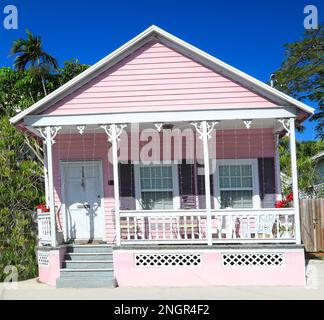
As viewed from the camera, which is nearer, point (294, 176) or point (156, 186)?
point (294, 176)

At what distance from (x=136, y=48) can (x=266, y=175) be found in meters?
4.73

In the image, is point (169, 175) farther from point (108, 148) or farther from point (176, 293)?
point (176, 293)

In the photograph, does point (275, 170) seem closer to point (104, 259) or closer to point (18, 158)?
point (104, 259)

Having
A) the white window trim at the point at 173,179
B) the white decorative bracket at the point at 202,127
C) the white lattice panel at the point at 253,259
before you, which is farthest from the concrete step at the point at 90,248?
the white decorative bracket at the point at 202,127

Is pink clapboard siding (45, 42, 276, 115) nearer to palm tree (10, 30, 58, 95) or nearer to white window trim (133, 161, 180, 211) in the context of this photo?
white window trim (133, 161, 180, 211)

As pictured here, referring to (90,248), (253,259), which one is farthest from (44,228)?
(253,259)

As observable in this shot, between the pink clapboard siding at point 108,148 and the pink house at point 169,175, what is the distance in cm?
→ 3

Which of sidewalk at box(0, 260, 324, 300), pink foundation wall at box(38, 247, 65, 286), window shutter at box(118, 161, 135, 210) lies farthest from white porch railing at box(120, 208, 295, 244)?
pink foundation wall at box(38, 247, 65, 286)

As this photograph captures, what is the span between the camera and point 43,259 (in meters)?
9.95

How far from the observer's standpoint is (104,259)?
9867 mm

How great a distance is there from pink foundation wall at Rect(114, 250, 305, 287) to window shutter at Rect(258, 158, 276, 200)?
8.37ft

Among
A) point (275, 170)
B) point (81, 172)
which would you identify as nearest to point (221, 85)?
point (275, 170)

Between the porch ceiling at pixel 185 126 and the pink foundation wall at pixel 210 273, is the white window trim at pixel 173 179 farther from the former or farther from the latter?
the pink foundation wall at pixel 210 273
